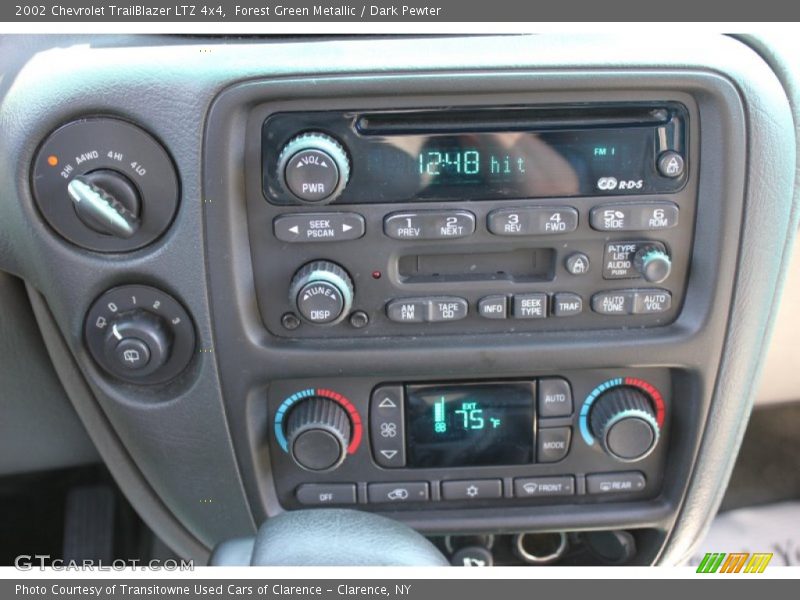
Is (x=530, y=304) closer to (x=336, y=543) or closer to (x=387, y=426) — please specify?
(x=387, y=426)

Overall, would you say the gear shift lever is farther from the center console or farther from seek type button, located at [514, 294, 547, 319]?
seek type button, located at [514, 294, 547, 319]

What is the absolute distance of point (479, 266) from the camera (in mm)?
1015

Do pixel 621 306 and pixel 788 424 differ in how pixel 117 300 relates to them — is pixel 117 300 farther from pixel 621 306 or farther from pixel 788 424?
pixel 788 424

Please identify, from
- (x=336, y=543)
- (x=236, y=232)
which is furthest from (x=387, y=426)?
(x=236, y=232)

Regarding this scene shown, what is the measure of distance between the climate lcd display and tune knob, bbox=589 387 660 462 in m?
0.10

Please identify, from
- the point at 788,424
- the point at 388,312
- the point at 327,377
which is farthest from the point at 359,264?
the point at 788,424

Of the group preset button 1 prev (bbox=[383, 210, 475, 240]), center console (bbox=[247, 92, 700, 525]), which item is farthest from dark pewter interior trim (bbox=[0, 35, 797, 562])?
preset button 1 prev (bbox=[383, 210, 475, 240])

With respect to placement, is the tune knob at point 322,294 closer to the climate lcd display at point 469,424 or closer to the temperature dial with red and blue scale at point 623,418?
the climate lcd display at point 469,424

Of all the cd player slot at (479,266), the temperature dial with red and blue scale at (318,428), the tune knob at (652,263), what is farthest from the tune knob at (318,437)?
the tune knob at (652,263)

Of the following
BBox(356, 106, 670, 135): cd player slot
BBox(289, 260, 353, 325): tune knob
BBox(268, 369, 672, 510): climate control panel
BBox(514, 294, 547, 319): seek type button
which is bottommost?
BBox(268, 369, 672, 510): climate control panel

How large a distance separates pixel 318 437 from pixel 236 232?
30 cm

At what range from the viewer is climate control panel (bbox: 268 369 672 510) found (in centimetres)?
108

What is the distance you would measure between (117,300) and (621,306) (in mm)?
678

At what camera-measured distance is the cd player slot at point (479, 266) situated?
39.7 inches
